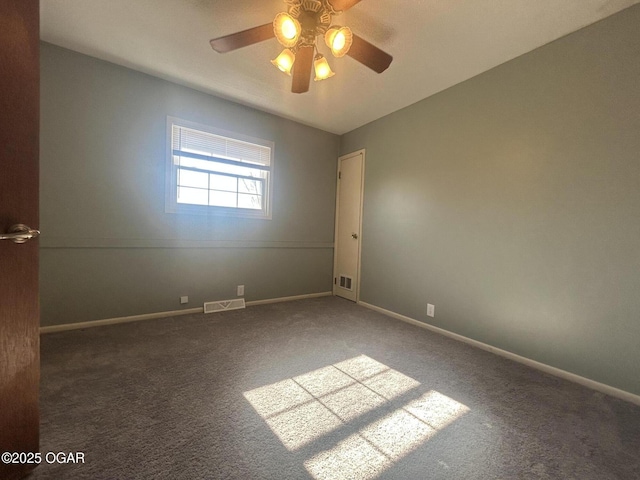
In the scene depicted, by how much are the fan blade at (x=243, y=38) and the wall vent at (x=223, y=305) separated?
8.60ft

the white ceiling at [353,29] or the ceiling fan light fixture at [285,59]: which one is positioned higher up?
the white ceiling at [353,29]

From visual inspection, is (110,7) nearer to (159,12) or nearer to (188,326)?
(159,12)

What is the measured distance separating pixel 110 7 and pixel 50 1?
1.35 ft

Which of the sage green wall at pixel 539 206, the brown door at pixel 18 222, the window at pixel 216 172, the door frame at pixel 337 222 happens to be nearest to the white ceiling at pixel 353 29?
the sage green wall at pixel 539 206

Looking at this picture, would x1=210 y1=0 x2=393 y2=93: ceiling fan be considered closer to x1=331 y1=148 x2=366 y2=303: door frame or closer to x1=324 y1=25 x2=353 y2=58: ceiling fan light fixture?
x1=324 y1=25 x2=353 y2=58: ceiling fan light fixture

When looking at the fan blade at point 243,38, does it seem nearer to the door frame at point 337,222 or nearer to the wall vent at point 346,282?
the door frame at point 337,222

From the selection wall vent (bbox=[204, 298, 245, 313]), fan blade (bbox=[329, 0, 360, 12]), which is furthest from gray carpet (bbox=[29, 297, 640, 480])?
fan blade (bbox=[329, 0, 360, 12])

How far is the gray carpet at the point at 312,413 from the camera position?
45.9 inches

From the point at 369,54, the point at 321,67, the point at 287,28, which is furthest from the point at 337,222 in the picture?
the point at 287,28

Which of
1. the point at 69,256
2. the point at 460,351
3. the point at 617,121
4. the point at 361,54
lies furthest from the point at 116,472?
the point at 617,121

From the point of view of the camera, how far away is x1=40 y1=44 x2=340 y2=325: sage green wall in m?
2.43

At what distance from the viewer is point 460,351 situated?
2375 mm

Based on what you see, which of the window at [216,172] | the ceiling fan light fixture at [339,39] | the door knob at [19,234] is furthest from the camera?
the window at [216,172]

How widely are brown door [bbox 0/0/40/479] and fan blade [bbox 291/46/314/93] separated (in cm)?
138
